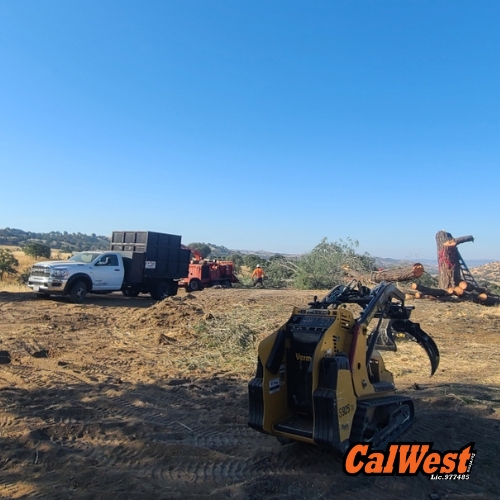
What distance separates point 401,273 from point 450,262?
1.93m

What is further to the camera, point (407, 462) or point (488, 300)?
point (488, 300)

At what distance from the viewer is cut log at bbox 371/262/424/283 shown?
1869 centimetres

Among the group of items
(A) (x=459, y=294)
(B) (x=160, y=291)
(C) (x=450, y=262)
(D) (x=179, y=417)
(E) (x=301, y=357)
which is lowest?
(D) (x=179, y=417)

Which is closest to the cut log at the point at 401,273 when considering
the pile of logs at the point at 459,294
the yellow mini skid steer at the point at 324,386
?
the pile of logs at the point at 459,294

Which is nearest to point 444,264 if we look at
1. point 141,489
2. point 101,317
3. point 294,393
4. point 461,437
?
point 101,317

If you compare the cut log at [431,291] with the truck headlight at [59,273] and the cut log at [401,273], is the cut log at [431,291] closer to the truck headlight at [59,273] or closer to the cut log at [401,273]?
the cut log at [401,273]

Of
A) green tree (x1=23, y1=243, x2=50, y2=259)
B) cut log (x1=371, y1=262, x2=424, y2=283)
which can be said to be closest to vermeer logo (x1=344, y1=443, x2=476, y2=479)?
cut log (x1=371, y1=262, x2=424, y2=283)

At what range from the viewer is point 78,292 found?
17.1 metres

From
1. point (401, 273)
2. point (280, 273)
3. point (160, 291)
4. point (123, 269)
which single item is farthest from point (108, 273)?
point (280, 273)

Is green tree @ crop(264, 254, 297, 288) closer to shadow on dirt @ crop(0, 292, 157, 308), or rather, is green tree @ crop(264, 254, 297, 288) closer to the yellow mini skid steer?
shadow on dirt @ crop(0, 292, 157, 308)

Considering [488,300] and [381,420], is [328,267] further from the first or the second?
[381,420]

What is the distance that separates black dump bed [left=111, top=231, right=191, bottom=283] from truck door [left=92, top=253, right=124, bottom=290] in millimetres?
488

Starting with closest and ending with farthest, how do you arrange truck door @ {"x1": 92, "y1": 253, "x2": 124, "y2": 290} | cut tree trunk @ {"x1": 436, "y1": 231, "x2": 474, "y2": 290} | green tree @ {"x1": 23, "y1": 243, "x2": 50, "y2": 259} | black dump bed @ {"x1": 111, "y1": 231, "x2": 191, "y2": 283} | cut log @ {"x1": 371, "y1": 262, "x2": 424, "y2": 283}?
truck door @ {"x1": 92, "y1": 253, "x2": 124, "y2": 290}
cut log @ {"x1": 371, "y1": 262, "x2": 424, "y2": 283}
cut tree trunk @ {"x1": 436, "y1": 231, "x2": 474, "y2": 290}
black dump bed @ {"x1": 111, "y1": 231, "x2": 191, "y2": 283}
green tree @ {"x1": 23, "y1": 243, "x2": 50, "y2": 259}

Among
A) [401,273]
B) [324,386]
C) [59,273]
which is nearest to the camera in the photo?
[324,386]
